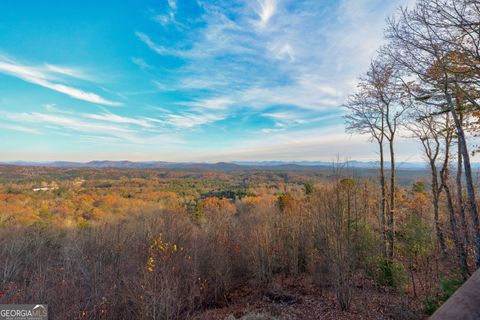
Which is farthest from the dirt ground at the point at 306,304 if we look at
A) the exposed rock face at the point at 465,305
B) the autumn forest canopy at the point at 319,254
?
the exposed rock face at the point at 465,305

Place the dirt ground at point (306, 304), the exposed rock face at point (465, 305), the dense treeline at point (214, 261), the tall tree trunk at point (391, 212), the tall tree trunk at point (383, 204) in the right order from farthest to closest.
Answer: the tall tree trunk at point (383, 204) < the tall tree trunk at point (391, 212) < the dirt ground at point (306, 304) < the dense treeline at point (214, 261) < the exposed rock face at point (465, 305)

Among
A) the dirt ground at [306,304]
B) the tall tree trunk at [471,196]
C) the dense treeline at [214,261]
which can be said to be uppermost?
the tall tree trunk at [471,196]

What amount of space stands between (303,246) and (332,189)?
21.1 ft

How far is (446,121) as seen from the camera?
1397 centimetres

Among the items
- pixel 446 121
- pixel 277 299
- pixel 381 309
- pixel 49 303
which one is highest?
pixel 446 121

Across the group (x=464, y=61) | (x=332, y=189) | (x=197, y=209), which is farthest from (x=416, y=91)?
(x=197, y=209)

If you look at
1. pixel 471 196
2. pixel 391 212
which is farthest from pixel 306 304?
pixel 471 196

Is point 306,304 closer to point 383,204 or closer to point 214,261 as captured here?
point 214,261

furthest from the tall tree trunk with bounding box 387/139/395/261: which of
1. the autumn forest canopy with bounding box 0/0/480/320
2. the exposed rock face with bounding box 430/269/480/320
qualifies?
the exposed rock face with bounding box 430/269/480/320

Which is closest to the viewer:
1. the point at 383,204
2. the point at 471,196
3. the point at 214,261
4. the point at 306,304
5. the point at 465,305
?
the point at 465,305

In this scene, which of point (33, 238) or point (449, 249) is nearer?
point (449, 249)

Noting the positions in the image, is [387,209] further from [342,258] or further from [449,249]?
[342,258]

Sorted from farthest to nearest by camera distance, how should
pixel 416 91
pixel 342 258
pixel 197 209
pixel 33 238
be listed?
pixel 197 209 → pixel 33 238 → pixel 416 91 → pixel 342 258

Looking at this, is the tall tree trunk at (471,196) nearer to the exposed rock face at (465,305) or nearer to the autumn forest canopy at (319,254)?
the autumn forest canopy at (319,254)
